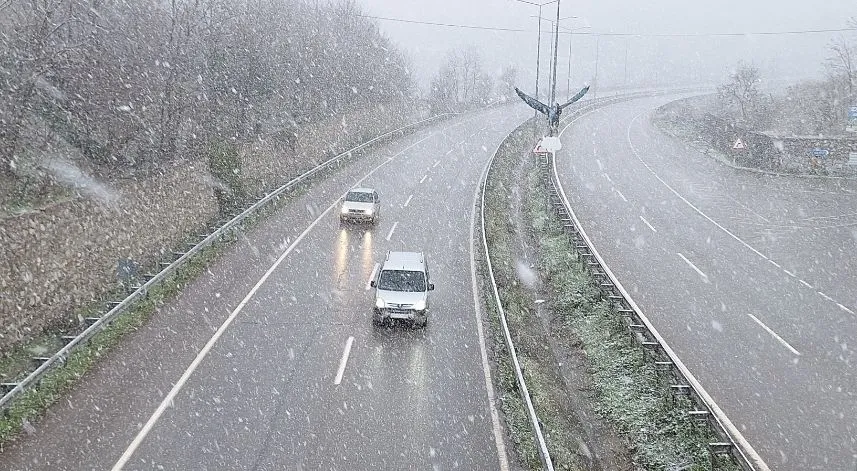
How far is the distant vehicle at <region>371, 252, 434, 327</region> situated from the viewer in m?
18.3

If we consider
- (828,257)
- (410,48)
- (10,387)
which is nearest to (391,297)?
(10,387)

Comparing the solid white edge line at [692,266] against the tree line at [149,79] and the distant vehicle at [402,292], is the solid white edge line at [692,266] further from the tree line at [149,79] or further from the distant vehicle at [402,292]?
the tree line at [149,79]

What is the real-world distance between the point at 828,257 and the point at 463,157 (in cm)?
2693

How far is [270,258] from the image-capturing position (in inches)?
953

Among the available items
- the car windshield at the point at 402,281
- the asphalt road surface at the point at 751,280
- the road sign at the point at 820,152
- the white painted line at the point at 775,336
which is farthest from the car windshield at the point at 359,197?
the road sign at the point at 820,152

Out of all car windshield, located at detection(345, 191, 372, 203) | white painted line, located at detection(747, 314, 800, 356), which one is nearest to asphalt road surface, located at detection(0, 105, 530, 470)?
car windshield, located at detection(345, 191, 372, 203)

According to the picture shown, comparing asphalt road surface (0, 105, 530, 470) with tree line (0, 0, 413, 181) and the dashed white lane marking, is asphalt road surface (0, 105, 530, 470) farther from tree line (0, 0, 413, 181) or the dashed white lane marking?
the dashed white lane marking

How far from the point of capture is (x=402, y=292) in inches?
738

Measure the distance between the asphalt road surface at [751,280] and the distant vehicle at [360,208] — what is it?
30.7 ft

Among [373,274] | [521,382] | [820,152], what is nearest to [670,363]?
[521,382]

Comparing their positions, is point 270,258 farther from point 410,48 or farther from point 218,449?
point 410,48

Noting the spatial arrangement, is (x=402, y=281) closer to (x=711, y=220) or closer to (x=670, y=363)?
(x=670, y=363)

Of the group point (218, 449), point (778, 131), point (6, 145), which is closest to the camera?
point (218, 449)

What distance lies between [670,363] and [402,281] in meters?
7.25
